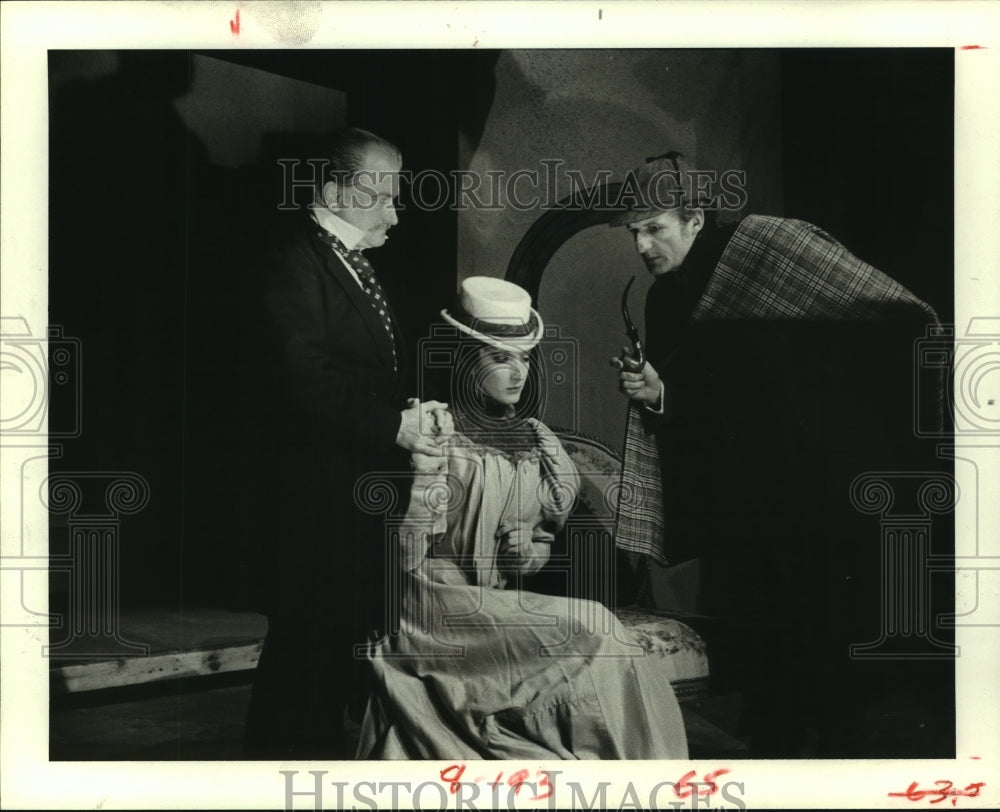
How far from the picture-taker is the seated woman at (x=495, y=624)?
4.20 meters

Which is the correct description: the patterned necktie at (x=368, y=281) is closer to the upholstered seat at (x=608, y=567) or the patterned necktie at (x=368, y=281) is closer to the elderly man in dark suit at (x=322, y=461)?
the elderly man in dark suit at (x=322, y=461)

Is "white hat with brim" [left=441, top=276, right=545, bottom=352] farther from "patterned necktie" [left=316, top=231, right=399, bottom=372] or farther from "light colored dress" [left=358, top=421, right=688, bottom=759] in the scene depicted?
"light colored dress" [left=358, top=421, right=688, bottom=759]

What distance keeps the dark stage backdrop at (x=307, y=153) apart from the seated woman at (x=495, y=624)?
0.69 feet

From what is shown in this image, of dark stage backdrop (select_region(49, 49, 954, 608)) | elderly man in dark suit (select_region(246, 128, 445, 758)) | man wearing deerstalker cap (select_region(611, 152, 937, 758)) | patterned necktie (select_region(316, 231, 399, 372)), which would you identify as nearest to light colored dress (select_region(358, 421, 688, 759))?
elderly man in dark suit (select_region(246, 128, 445, 758))

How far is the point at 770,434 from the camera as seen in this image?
14.0 ft

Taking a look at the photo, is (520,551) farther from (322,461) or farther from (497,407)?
(322,461)

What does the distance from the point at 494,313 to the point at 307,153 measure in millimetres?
911

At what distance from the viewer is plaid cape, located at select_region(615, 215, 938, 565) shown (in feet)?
14.0

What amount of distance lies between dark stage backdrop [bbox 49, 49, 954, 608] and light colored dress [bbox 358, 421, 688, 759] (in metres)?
0.58

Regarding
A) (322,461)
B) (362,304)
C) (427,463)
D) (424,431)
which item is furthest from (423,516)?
(362,304)

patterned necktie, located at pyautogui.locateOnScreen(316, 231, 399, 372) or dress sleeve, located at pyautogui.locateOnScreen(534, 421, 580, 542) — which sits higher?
patterned necktie, located at pyautogui.locateOnScreen(316, 231, 399, 372)

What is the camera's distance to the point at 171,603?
4.21 m

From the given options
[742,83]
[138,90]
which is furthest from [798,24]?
[138,90]

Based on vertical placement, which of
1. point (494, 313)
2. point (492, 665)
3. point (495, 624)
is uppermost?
point (494, 313)
